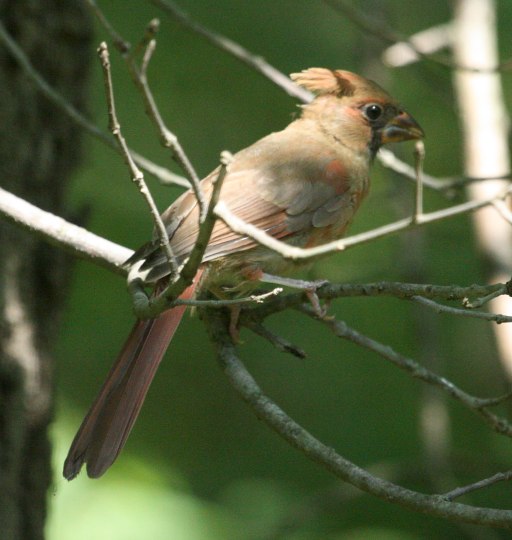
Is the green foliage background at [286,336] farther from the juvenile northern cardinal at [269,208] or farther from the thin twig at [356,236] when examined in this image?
the thin twig at [356,236]

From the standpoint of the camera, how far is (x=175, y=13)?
4.10m

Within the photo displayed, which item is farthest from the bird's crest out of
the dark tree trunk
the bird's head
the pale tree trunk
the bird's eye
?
the dark tree trunk

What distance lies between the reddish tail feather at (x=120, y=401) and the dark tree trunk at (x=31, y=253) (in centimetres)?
93

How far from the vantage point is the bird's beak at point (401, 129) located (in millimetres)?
4969

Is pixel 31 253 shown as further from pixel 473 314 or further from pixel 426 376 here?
pixel 473 314

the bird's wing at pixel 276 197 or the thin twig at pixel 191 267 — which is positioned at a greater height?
the bird's wing at pixel 276 197

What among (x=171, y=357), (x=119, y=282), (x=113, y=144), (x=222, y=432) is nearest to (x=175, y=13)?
(x=113, y=144)

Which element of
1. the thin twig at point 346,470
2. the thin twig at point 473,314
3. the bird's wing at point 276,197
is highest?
the bird's wing at point 276,197

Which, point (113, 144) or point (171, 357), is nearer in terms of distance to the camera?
point (113, 144)

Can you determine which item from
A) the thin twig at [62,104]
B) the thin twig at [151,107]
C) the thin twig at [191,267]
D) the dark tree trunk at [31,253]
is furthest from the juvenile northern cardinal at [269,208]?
the thin twig at [151,107]

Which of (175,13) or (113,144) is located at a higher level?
(175,13)

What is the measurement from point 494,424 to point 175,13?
2228 millimetres

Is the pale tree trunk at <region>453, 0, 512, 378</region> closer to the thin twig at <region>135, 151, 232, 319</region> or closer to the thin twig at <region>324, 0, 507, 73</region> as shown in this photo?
the thin twig at <region>324, 0, 507, 73</region>

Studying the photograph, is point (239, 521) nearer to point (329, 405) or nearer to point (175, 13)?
point (329, 405)
